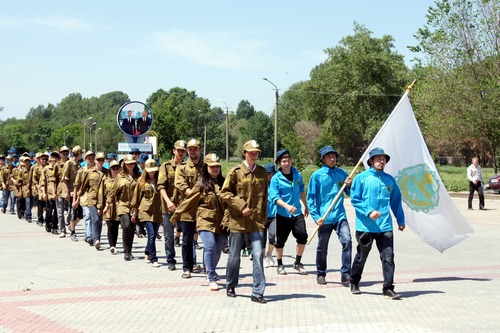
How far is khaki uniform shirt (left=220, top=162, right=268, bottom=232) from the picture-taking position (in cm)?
906

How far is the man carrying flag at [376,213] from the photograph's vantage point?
30.3 ft

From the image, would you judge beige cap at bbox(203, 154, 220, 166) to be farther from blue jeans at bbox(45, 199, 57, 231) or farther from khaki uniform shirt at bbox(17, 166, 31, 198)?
khaki uniform shirt at bbox(17, 166, 31, 198)

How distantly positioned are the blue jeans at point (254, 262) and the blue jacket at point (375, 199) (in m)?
1.26

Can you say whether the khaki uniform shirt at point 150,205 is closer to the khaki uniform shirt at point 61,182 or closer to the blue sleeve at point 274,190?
the blue sleeve at point 274,190

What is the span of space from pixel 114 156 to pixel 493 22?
26.8m

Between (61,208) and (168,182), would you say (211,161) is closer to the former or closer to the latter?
(168,182)

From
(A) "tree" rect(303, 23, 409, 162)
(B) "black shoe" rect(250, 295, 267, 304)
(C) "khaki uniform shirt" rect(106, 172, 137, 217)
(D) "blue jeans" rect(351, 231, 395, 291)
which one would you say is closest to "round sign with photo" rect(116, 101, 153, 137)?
(C) "khaki uniform shirt" rect(106, 172, 137, 217)

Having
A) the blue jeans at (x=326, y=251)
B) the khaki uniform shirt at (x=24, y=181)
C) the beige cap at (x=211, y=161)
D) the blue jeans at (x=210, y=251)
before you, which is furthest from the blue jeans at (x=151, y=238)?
the khaki uniform shirt at (x=24, y=181)

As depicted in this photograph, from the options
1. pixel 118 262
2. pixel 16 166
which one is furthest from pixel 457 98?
pixel 118 262

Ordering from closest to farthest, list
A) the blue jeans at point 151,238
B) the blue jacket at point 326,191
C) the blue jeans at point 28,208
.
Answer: the blue jacket at point 326,191 → the blue jeans at point 151,238 → the blue jeans at point 28,208

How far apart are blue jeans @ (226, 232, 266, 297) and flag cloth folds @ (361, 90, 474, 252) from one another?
248cm

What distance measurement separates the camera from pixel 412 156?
10.7m

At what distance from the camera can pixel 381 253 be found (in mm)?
9352

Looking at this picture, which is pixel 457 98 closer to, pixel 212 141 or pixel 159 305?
pixel 159 305
